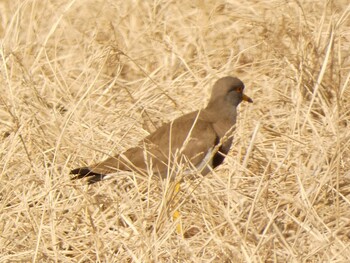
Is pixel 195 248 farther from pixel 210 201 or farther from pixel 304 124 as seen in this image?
pixel 304 124

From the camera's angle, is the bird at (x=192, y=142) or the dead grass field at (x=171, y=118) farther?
the bird at (x=192, y=142)

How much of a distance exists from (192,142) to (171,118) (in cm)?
80

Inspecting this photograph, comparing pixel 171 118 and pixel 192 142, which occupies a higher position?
pixel 192 142

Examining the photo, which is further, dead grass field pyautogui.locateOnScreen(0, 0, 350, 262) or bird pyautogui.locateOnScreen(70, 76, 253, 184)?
bird pyautogui.locateOnScreen(70, 76, 253, 184)

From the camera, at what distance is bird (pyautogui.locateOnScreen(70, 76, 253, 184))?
5648mm

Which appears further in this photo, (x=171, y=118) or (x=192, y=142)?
(x=171, y=118)

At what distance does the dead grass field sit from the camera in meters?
4.91

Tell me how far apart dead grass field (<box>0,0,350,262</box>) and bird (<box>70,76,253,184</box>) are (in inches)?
3.5

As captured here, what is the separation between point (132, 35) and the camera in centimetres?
790

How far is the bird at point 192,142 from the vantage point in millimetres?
5648

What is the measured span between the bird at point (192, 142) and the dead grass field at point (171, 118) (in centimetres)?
9

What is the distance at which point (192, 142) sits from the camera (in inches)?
234

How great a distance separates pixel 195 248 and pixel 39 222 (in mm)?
770

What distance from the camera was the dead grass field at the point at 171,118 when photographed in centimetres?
491
